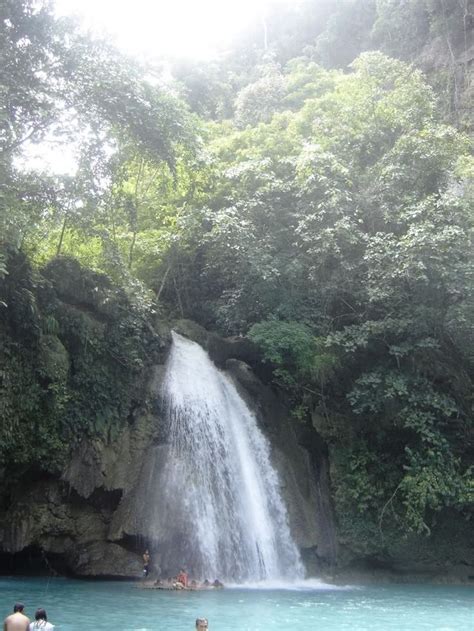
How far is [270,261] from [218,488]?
6890 mm

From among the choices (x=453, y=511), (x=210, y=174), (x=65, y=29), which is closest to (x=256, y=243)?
(x=210, y=174)

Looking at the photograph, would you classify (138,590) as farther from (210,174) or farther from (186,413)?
(210,174)

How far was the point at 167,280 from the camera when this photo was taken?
67.2 ft

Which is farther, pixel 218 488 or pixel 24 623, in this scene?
pixel 218 488

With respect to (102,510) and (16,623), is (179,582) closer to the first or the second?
(102,510)

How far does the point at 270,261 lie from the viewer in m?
17.8

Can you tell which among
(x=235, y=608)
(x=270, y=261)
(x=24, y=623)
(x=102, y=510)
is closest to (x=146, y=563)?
(x=102, y=510)

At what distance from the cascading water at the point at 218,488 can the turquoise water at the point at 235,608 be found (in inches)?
39.5

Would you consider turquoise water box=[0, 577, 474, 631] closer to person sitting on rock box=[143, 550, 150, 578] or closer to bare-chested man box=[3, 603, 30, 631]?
person sitting on rock box=[143, 550, 150, 578]

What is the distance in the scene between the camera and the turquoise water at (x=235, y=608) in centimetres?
898

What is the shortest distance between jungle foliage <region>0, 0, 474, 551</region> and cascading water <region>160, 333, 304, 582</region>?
4.58ft

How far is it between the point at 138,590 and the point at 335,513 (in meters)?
5.67

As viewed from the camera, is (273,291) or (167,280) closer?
(273,291)

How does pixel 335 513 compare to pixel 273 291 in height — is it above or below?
below
